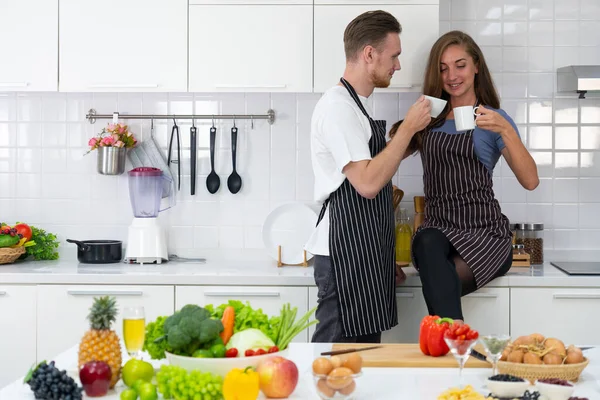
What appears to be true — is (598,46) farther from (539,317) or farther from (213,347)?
(213,347)

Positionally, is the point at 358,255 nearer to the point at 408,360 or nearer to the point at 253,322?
the point at 408,360

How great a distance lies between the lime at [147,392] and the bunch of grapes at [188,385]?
19 mm

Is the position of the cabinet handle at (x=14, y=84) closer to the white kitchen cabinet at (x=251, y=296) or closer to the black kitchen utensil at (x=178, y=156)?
the black kitchen utensil at (x=178, y=156)

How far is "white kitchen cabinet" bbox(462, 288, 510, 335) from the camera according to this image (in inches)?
147

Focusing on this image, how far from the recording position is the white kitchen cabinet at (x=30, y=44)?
4016mm

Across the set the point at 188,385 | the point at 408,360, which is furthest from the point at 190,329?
the point at 408,360

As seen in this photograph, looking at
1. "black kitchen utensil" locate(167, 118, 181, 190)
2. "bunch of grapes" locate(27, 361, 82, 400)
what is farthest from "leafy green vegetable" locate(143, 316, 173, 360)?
"black kitchen utensil" locate(167, 118, 181, 190)

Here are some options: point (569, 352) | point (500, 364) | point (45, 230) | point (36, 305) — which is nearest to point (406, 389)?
point (500, 364)

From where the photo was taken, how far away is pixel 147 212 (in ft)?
13.9

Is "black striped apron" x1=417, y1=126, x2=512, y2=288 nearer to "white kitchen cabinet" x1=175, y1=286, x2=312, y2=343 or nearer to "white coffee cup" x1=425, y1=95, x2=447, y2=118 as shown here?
"white coffee cup" x1=425, y1=95, x2=447, y2=118

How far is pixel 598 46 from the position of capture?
14.3 ft

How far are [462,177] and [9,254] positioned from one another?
213 cm

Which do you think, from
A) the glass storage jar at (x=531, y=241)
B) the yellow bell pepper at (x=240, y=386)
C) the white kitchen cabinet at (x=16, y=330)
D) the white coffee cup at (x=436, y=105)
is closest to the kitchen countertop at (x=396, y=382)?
the yellow bell pepper at (x=240, y=386)

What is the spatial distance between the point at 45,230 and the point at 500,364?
2.93 m
